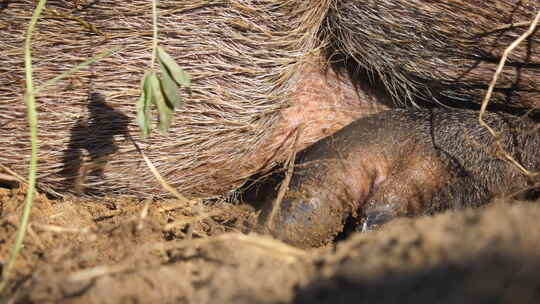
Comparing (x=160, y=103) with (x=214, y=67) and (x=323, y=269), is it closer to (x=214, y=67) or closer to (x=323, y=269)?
(x=214, y=67)

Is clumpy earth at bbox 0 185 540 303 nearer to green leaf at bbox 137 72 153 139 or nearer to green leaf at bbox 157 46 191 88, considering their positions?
green leaf at bbox 137 72 153 139

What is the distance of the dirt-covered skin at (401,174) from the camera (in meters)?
2.36

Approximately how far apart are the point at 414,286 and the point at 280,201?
1.09 metres

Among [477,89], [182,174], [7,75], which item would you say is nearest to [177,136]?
[182,174]

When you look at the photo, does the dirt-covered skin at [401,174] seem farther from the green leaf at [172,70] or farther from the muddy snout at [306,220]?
the green leaf at [172,70]

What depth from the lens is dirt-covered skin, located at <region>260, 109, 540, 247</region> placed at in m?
2.36

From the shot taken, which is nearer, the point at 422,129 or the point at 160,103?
the point at 160,103

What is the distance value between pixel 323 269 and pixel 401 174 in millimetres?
1188

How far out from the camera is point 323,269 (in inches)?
54.7

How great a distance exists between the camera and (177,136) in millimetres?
2484

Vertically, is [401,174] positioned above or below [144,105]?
below

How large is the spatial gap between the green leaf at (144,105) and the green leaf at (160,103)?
2 cm

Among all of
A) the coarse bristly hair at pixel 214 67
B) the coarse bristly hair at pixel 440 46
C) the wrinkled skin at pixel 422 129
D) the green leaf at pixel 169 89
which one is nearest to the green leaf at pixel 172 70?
the green leaf at pixel 169 89

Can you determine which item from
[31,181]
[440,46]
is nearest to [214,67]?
[31,181]
